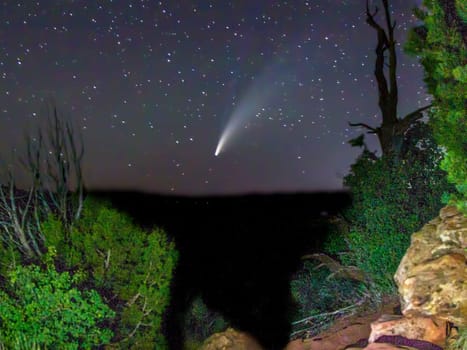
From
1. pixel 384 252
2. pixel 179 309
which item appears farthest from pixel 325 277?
pixel 179 309

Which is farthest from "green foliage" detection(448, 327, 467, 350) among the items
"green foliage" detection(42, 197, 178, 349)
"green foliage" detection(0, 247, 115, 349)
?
"green foliage" detection(0, 247, 115, 349)

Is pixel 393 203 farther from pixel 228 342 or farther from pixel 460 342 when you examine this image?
pixel 460 342

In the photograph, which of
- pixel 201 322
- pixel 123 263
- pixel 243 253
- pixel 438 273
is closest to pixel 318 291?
pixel 201 322

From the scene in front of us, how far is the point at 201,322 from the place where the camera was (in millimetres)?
10820

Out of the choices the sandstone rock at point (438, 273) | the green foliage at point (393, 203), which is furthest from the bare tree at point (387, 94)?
the sandstone rock at point (438, 273)

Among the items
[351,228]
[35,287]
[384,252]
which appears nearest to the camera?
[35,287]

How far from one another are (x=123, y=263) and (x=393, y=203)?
4.61 meters

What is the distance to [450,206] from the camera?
21.3ft

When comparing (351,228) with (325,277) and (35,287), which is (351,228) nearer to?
(325,277)

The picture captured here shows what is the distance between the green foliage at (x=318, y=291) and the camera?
10.1m

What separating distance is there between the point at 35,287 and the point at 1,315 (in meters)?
0.59

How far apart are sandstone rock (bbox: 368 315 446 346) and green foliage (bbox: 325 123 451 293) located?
10.3 ft

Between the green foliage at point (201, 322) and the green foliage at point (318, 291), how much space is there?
156 cm

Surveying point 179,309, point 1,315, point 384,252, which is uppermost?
point 384,252
